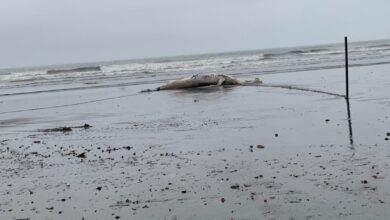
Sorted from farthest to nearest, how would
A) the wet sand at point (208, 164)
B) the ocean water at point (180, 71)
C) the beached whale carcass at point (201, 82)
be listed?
the ocean water at point (180, 71), the beached whale carcass at point (201, 82), the wet sand at point (208, 164)

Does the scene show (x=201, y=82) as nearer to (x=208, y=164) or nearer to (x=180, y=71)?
(x=208, y=164)

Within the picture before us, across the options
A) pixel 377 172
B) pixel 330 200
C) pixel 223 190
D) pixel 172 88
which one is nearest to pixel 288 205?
pixel 330 200

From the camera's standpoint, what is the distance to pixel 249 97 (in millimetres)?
20891

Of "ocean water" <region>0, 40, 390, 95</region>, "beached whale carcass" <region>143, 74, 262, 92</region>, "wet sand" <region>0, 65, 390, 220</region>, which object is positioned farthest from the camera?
"ocean water" <region>0, 40, 390, 95</region>

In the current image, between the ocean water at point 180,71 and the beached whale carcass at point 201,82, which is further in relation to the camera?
the ocean water at point 180,71

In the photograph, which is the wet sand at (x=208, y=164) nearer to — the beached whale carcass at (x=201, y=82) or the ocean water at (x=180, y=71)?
the beached whale carcass at (x=201, y=82)

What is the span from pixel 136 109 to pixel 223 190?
1266 cm

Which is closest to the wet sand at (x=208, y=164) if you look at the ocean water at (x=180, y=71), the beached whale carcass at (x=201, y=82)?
the beached whale carcass at (x=201, y=82)

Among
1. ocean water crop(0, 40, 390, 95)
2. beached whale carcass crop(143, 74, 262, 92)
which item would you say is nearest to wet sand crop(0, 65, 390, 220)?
beached whale carcass crop(143, 74, 262, 92)

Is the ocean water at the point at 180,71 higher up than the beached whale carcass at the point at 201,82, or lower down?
lower down

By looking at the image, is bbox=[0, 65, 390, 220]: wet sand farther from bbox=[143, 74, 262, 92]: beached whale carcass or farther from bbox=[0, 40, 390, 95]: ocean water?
bbox=[0, 40, 390, 95]: ocean water

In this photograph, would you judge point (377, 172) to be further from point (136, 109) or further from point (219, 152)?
point (136, 109)

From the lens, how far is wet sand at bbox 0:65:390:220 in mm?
6688

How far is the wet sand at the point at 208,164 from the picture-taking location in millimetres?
6688
